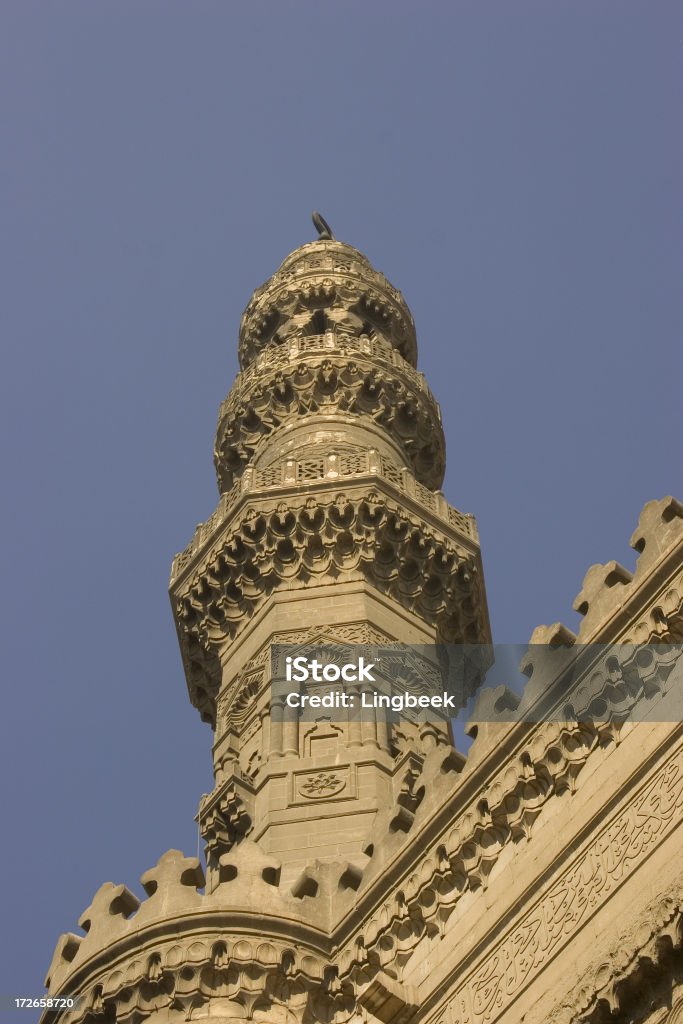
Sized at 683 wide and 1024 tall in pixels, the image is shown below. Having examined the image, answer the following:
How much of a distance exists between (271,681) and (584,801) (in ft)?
25.3

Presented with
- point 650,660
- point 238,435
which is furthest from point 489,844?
point 238,435

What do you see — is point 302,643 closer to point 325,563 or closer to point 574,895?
point 325,563

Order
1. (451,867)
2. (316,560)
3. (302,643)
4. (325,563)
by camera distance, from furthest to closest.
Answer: (316,560) → (325,563) → (302,643) → (451,867)

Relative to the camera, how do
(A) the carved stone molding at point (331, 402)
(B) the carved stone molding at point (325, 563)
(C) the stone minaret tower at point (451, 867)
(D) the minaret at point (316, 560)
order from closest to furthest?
(C) the stone minaret tower at point (451, 867) → (D) the minaret at point (316, 560) → (B) the carved stone molding at point (325, 563) → (A) the carved stone molding at point (331, 402)

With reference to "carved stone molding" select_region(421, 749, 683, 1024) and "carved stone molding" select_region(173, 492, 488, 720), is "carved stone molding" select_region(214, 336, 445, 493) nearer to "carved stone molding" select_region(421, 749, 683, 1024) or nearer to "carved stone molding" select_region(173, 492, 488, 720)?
"carved stone molding" select_region(173, 492, 488, 720)

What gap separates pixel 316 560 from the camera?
748 inches

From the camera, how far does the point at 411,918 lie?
11109 millimetres

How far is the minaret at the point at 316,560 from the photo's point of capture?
16.0 meters

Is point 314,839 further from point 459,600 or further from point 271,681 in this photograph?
point 459,600

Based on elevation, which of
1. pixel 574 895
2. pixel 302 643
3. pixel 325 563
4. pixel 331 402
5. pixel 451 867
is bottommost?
pixel 574 895

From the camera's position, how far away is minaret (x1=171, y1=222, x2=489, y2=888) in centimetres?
1600

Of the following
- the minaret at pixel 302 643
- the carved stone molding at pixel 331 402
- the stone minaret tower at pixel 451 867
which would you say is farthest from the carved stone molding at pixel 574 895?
the carved stone molding at pixel 331 402

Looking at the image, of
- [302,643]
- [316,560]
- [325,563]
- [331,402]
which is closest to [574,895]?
[302,643]

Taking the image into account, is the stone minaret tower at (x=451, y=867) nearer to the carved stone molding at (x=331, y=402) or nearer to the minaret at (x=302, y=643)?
the minaret at (x=302, y=643)
